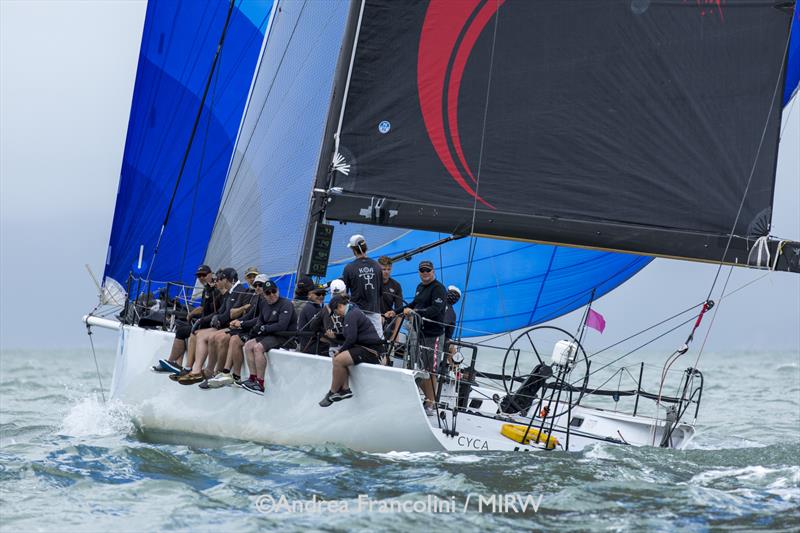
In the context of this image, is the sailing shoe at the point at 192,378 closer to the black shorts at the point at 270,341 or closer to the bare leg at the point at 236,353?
the bare leg at the point at 236,353

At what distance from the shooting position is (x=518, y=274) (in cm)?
1288

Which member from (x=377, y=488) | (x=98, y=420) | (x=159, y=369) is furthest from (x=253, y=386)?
(x=98, y=420)

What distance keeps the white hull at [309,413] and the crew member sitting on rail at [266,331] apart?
0.28ft

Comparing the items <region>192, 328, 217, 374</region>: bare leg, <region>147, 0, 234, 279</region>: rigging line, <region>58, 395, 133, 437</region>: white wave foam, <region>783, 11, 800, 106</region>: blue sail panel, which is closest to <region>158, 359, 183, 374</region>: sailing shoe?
<region>192, 328, 217, 374</region>: bare leg

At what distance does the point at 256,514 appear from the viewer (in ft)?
21.8

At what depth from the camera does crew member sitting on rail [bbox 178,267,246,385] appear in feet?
30.3

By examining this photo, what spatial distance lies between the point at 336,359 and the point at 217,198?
4.92 m

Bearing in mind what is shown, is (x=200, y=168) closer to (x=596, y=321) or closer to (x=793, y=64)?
(x=596, y=321)

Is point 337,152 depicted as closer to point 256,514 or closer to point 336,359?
point 336,359

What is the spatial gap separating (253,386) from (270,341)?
0.41 m

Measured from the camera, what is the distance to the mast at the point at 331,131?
9.18 m

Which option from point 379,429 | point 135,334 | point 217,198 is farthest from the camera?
point 217,198

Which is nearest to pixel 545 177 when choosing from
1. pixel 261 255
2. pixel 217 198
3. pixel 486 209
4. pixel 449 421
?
pixel 486 209

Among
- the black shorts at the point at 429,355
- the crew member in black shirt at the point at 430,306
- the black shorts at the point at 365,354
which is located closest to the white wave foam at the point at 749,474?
the black shorts at the point at 429,355
